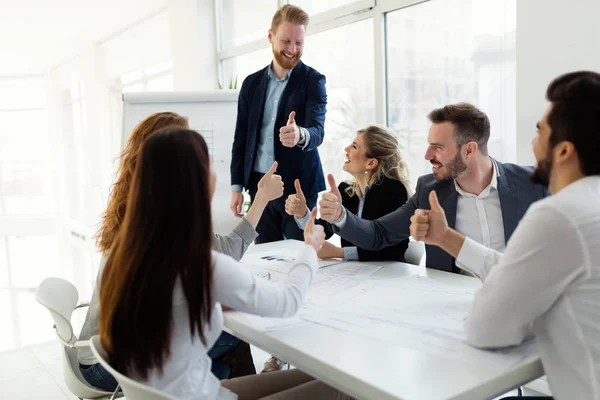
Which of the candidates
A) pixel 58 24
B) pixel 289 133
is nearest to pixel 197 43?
pixel 58 24

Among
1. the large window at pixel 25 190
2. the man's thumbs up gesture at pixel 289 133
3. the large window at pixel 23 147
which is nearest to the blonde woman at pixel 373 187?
the man's thumbs up gesture at pixel 289 133

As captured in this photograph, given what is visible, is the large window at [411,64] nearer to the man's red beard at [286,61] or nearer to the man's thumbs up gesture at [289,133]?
the man's red beard at [286,61]

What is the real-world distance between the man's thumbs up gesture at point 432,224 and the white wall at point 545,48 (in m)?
1.33

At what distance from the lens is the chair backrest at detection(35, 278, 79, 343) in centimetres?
192

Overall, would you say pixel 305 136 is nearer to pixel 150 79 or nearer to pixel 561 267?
pixel 561 267

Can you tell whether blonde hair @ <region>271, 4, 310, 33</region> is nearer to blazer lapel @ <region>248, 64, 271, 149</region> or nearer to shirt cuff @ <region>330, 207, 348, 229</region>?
blazer lapel @ <region>248, 64, 271, 149</region>

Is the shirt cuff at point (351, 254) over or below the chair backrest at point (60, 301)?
over

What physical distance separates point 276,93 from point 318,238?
166 cm

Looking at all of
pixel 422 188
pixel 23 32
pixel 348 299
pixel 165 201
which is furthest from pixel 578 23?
pixel 23 32

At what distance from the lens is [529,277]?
1.12 m

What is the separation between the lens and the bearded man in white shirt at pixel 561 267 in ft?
3.60

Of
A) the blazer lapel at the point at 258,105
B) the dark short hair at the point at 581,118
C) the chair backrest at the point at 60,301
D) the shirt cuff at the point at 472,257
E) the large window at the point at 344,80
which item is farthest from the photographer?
the large window at the point at 344,80

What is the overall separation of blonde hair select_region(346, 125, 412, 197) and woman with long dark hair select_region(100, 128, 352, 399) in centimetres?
142

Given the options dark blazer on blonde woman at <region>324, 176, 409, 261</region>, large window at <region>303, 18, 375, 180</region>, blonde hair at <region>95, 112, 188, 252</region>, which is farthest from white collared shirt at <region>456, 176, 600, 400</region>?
large window at <region>303, 18, 375, 180</region>
